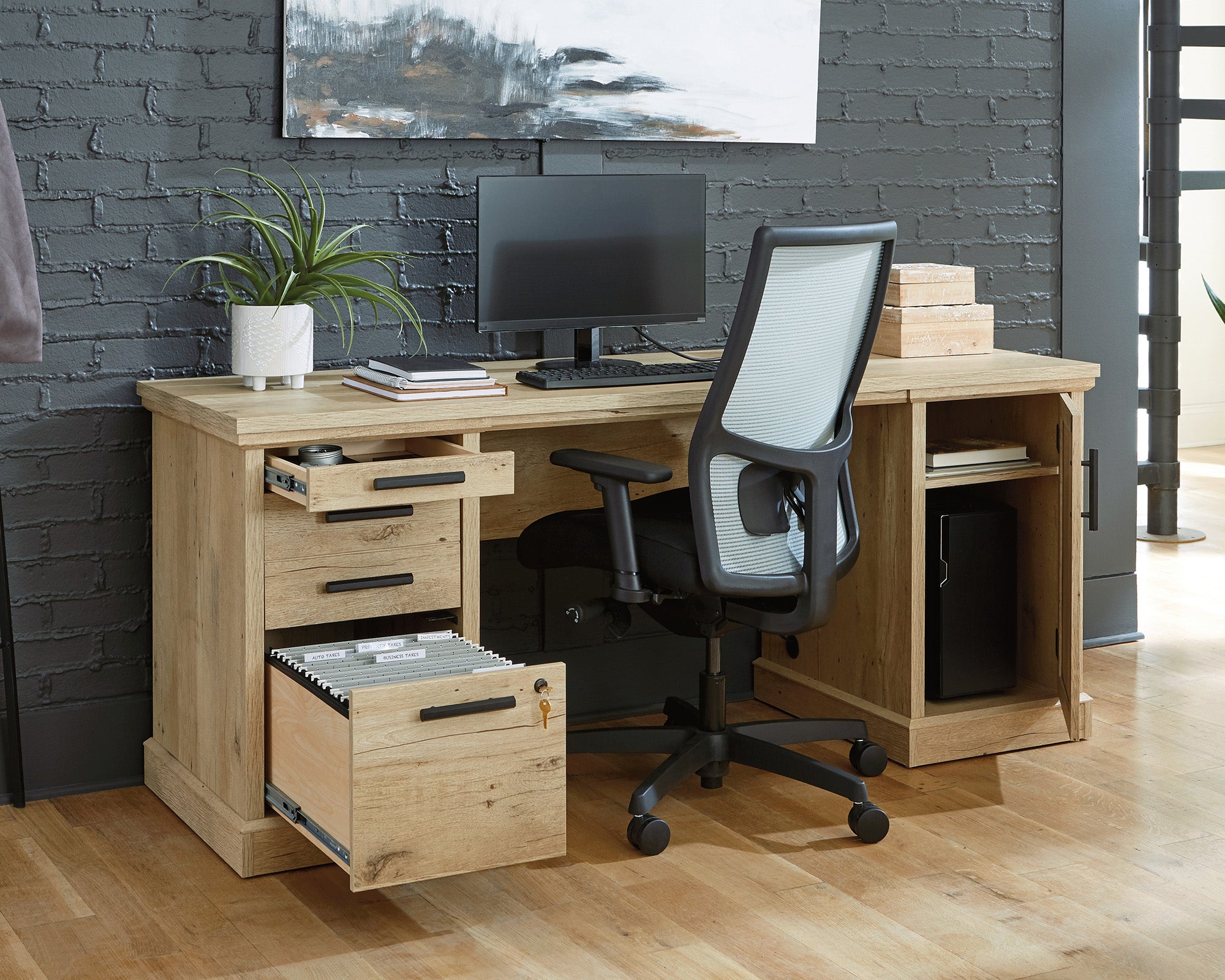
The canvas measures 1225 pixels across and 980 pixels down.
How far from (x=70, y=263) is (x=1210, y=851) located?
2337 millimetres

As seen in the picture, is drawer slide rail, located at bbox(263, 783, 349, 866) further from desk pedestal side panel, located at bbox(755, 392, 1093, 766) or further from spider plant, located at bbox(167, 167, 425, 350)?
desk pedestal side panel, located at bbox(755, 392, 1093, 766)

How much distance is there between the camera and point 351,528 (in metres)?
2.57

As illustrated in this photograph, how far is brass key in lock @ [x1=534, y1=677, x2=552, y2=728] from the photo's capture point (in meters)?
2.32

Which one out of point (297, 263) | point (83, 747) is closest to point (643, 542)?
point (297, 263)

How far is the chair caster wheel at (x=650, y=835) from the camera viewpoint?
261cm

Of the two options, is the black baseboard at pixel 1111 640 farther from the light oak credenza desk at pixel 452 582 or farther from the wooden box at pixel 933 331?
the wooden box at pixel 933 331

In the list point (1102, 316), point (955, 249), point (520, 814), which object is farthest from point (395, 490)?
point (1102, 316)

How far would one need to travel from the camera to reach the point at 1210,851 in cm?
262

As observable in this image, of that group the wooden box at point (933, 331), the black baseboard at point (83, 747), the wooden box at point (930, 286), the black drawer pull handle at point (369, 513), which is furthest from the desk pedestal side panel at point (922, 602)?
the black baseboard at point (83, 747)

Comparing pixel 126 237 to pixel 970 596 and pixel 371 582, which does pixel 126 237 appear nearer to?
pixel 371 582

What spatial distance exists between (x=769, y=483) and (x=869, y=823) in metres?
0.63

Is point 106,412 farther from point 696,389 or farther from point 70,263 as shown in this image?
point 696,389

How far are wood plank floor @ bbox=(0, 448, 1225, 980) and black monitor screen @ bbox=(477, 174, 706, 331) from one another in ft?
3.11

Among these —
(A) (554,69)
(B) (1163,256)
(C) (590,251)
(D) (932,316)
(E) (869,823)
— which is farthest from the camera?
(B) (1163,256)
